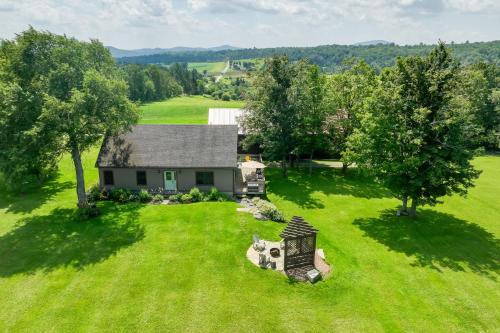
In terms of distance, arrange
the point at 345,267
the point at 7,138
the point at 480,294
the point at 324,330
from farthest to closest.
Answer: the point at 7,138, the point at 345,267, the point at 480,294, the point at 324,330

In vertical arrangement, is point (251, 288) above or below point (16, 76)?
below

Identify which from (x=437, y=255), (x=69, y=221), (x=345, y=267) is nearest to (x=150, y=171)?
(x=69, y=221)

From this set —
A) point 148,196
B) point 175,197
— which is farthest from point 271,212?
point 148,196

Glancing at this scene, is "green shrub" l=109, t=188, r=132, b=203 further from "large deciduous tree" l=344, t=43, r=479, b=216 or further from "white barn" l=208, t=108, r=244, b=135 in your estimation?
"large deciduous tree" l=344, t=43, r=479, b=216

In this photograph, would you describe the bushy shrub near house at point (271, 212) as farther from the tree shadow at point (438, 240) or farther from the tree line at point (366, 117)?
the tree line at point (366, 117)

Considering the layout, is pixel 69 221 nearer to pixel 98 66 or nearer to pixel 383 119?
pixel 98 66

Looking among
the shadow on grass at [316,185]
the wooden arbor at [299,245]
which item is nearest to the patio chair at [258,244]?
the wooden arbor at [299,245]
